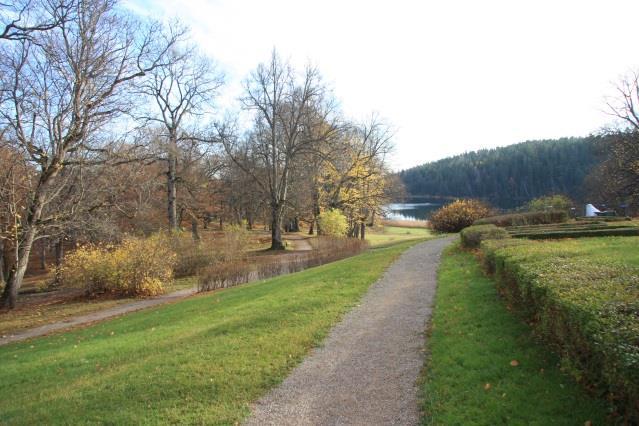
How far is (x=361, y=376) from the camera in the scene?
18.7 ft

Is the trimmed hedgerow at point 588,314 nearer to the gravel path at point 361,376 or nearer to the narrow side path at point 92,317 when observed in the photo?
the gravel path at point 361,376

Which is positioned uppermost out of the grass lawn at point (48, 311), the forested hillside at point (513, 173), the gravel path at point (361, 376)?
the forested hillside at point (513, 173)

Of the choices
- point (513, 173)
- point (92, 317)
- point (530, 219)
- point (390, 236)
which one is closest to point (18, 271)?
point (92, 317)

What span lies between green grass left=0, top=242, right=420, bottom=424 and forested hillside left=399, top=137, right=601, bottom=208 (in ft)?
278

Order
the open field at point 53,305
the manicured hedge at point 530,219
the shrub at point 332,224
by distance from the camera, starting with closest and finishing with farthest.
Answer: the open field at point 53,305 → the manicured hedge at point 530,219 → the shrub at point 332,224

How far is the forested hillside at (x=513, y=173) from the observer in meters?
92.7

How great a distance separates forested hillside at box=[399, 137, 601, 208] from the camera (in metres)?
92.7

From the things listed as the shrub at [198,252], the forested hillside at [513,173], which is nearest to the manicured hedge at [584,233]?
the shrub at [198,252]

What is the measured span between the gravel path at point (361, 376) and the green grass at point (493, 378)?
0.93ft

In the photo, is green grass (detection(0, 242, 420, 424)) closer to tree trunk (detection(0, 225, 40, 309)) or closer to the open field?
the open field

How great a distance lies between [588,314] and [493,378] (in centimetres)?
143

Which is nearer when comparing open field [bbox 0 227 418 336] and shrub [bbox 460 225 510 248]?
shrub [bbox 460 225 510 248]

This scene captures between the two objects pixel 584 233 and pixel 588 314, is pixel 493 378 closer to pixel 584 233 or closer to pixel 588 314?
pixel 588 314

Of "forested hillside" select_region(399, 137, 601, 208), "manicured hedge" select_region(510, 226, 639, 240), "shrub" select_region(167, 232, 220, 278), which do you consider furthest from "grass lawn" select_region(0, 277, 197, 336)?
"forested hillside" select_region(399, 137, 601, 208)
